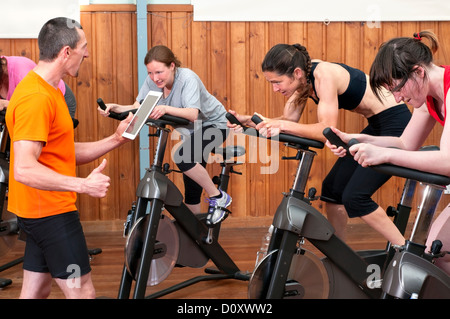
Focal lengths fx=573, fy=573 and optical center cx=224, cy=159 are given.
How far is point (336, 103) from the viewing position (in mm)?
2682

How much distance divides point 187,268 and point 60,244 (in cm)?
175

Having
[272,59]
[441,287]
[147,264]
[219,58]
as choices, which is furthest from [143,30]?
[441,287]

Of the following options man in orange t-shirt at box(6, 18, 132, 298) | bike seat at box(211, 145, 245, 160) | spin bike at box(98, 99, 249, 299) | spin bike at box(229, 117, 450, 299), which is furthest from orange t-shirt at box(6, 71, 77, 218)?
bike seat at box(211, 145, 245, 160)

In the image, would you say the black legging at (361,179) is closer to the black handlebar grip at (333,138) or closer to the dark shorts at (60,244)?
the black handlebar grip at (333,138)

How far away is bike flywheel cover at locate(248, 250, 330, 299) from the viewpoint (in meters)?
2.27

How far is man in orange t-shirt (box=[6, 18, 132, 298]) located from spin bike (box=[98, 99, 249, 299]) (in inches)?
23.1

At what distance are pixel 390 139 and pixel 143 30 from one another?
2658 mm

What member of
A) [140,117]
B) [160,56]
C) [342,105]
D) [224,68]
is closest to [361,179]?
[342,105]

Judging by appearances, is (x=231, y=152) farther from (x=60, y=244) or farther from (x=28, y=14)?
(x=28, y=14)

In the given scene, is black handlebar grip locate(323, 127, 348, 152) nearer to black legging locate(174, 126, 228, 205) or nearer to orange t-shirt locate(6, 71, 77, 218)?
orange t-shirt locate(6, 71, 77, 218)

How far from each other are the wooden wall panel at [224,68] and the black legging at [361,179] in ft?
5.54

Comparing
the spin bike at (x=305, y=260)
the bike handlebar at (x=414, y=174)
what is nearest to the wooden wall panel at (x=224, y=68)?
the spin bike at (x=305, y=260)

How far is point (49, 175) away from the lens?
1863 mm

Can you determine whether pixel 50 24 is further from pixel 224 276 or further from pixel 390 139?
pixel 224 276
